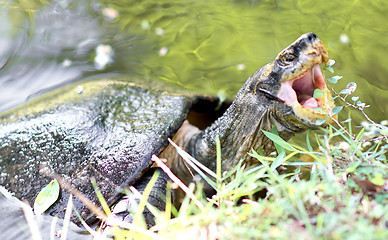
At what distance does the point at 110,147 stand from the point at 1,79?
2.14m

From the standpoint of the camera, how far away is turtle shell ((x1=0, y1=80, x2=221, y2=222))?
2.24 m

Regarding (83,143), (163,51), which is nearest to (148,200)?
(83,143)

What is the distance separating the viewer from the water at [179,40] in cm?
363

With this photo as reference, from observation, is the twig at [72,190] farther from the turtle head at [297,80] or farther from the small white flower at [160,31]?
the small white flower at [160,31]

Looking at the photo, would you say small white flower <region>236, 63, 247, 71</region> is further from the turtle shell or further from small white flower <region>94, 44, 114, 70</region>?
small white flower <region>94, 44, 114, 70</region>

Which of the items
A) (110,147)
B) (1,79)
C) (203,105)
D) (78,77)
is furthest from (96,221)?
(1,79)

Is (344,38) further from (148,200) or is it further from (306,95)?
(148,200)

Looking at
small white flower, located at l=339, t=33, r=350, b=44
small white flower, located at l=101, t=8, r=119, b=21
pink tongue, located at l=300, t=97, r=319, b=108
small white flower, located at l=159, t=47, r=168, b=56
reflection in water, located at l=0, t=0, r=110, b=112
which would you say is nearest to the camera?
pink tongue, located at l=300, t=97, r=319, b=108

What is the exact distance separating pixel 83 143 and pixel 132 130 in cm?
37

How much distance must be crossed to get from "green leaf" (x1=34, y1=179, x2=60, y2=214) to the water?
5.16 ft

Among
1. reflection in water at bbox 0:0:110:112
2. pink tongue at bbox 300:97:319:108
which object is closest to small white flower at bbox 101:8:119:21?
reflection in water at bbox 0:0:110:112

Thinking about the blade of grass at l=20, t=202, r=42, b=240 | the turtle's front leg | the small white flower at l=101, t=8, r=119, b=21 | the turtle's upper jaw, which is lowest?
the turtle's front leg

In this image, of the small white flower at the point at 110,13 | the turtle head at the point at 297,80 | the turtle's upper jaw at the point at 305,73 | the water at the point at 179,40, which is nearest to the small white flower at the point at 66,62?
the water at the point at 179,40

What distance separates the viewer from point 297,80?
2.27m
